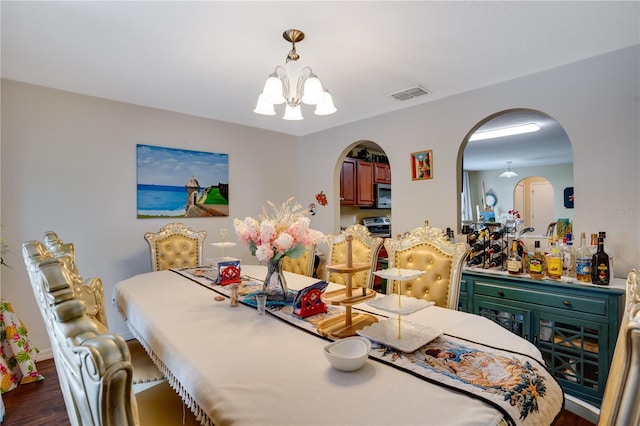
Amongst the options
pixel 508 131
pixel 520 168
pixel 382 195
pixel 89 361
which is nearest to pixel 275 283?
pixel 89 361

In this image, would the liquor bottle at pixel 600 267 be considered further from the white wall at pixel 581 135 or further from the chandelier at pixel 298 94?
the chandelier at pixel 298 94

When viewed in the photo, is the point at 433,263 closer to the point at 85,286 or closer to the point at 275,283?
the point at 275,283

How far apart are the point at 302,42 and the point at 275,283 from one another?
4.96ft

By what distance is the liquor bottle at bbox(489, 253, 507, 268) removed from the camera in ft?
8.31

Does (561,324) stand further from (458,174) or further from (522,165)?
(522,165)

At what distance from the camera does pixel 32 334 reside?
2.66m

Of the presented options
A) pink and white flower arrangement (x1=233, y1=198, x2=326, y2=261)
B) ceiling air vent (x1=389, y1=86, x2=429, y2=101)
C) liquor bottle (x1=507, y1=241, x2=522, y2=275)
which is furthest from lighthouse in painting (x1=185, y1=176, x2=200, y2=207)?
liquor bottle (x1=507, y1=241, x2=522, y2=275)

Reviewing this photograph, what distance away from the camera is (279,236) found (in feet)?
5.06

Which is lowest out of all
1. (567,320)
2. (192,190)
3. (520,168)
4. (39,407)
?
(39,407)

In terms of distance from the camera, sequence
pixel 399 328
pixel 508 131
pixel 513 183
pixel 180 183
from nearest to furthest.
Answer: pixel 399 328 < pixel 180 183 < pixel 508 131 < pixel 513 183

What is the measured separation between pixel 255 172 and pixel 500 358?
3.54 metres

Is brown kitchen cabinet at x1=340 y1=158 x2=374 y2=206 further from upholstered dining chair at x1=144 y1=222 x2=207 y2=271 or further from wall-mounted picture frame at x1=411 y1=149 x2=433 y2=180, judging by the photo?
upholstered dining chair at x1=144 y1=222 x2=207 y2=271

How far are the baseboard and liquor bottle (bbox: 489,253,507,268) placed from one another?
952 millimetres

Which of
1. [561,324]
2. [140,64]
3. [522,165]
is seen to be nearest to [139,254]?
[140,64]
